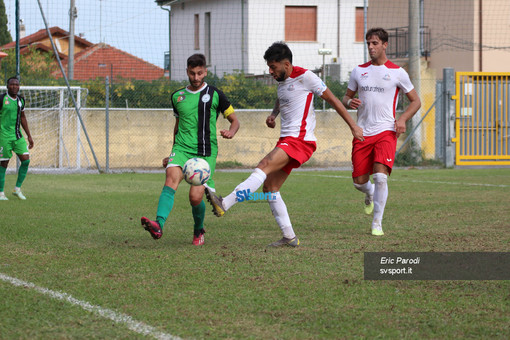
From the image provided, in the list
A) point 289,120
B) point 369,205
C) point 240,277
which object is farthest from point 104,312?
point 369,205

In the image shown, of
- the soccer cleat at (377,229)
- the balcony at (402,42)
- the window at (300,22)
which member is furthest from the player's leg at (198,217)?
the window at (300,22)

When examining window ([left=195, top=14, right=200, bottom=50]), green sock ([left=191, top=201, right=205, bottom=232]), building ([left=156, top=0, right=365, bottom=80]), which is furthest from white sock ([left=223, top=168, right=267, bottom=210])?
window ([left=195, top=14, right=200, bottom=50])

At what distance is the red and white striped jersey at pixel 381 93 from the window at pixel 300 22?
25.2 metres

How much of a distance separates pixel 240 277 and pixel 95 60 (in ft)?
158

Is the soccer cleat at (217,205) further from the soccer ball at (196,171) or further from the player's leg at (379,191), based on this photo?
the player's leg at (379,191)

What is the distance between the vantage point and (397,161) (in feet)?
68.0

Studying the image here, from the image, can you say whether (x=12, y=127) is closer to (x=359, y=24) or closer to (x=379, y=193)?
(x=379, y=193)

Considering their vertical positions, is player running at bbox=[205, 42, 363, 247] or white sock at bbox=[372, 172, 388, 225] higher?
player running at bbox=[205, 42, 363, 247]

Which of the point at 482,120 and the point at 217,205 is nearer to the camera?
the point at 217,205

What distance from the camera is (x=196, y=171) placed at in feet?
21.6

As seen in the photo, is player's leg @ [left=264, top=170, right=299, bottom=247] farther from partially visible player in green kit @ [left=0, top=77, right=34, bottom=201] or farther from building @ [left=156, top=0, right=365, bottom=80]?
building @ [left=156, top=0, right=365, bottom=80]

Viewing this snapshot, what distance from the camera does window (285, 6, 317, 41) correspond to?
3289cm

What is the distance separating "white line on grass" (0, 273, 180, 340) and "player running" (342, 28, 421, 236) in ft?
12.3

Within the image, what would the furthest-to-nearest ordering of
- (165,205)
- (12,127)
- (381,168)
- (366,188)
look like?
(12,127) < (366,188) < (381,168) < (165,205)
